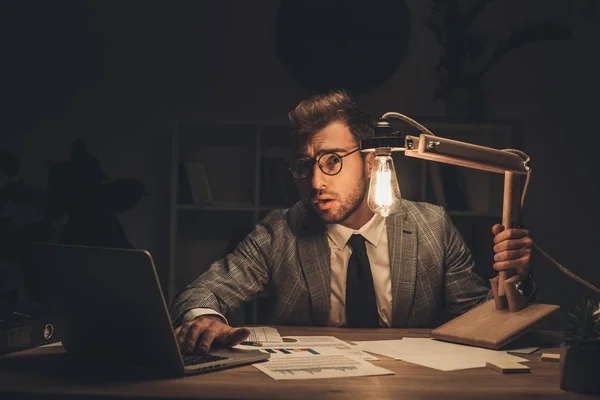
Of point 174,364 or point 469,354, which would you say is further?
point 469,354

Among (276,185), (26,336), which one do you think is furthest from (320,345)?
(276,185)

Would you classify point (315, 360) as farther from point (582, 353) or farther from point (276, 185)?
point (276, 185)

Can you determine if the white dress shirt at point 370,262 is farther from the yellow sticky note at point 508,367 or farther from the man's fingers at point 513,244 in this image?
the yellow sticky note at point 508,367

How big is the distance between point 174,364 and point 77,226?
239cm

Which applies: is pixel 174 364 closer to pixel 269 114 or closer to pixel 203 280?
pixel 203 280

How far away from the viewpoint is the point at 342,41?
4.27 meters

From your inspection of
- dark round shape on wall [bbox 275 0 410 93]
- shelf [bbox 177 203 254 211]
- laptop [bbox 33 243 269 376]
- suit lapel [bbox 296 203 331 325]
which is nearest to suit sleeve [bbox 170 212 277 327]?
suit lapel [bbox 296 203 331 325]

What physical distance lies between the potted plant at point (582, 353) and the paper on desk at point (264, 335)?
72cm

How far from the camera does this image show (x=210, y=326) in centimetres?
170

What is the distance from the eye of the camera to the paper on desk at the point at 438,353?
1612mm

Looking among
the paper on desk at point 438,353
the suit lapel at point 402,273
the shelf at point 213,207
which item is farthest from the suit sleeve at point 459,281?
the shelf at point 213,207

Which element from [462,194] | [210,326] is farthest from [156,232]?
[210,326]

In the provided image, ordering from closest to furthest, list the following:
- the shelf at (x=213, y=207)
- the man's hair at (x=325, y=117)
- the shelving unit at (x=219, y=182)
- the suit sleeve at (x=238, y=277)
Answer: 1. the suit sleeve at (x=238, y=277)
2. the man's hair at (x=325, y=117)
3. the shelf at (x=213, y=207)
4. the shelving unit at (x=219, y=182)

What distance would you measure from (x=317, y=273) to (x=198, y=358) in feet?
3.43
